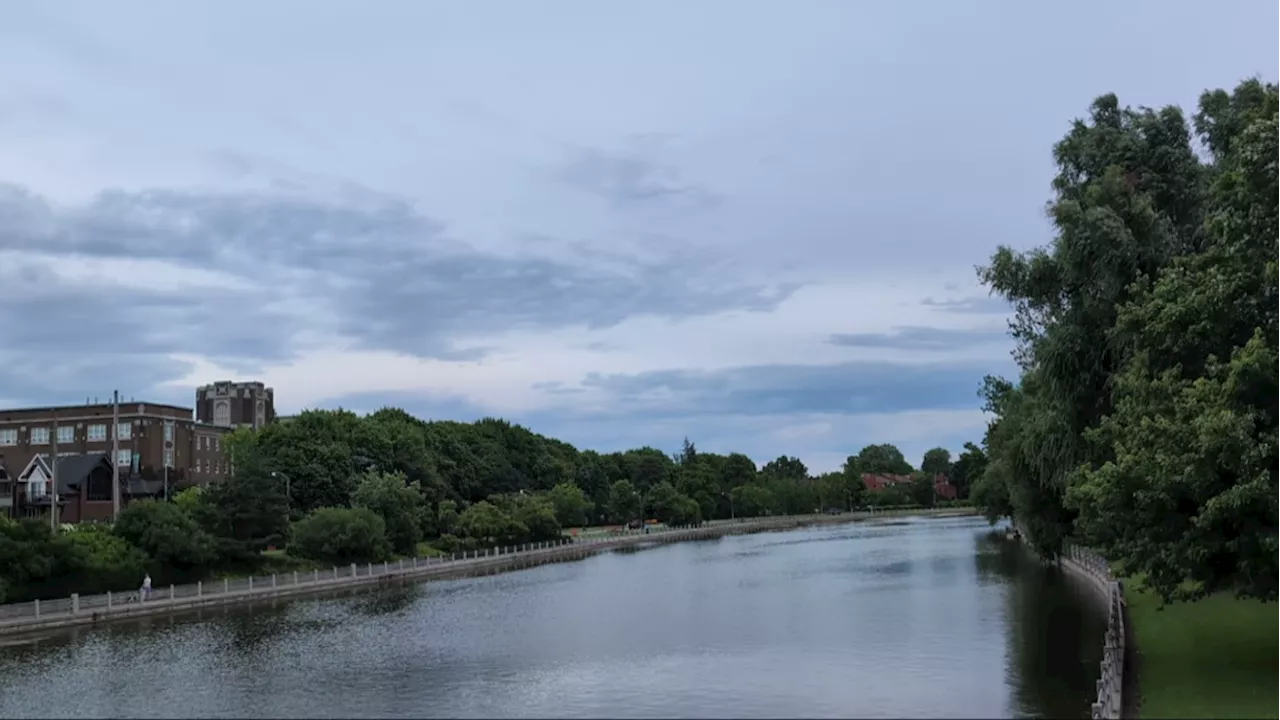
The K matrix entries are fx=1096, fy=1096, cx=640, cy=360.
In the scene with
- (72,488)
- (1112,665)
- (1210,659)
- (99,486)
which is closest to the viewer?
(1112,665)

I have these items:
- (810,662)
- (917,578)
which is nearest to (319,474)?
(917,578)

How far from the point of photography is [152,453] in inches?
4296

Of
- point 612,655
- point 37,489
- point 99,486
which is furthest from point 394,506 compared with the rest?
point 612,655

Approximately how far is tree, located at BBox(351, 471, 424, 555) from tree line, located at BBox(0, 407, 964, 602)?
0.35ft

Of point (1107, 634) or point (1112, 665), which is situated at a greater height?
point (1112, 665)

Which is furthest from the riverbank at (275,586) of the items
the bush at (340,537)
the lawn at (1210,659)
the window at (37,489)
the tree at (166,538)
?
the lawn at (1210,659)

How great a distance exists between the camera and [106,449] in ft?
362

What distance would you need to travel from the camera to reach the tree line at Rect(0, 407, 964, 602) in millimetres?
54625

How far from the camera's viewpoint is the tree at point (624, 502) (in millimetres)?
144250

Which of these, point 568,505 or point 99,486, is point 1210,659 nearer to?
point 99,486

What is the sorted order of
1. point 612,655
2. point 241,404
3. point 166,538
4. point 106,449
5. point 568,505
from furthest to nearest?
1. point 241,404
2. point 568,505
3. point 106,449
4. point 166,538
5. point 612,655

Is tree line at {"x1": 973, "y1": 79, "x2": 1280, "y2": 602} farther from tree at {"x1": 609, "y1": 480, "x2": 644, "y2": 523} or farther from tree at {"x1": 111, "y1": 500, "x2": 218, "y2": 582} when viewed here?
tree at {"x1": 609, "y1": 480, "x2": 644, "y2": 523}

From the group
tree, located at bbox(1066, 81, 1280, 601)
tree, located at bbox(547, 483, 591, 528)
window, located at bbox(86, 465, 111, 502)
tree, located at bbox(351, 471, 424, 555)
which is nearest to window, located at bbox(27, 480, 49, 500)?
window, located at bbox(86, 465, 111, 502)

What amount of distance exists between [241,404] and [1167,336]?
156613 mm
